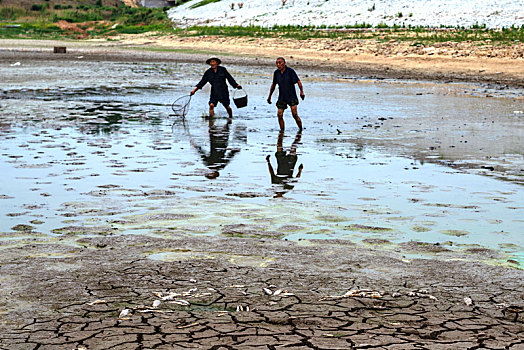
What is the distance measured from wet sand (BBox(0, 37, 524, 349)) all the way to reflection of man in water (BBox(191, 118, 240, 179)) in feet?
13.4

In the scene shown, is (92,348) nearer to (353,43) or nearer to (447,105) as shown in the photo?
(447,105)

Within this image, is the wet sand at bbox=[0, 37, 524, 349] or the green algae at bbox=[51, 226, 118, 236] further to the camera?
the green algae at bbox=[51, 226, 118, 236]

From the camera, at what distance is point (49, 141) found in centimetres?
1443

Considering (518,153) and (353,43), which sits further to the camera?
(353,43)

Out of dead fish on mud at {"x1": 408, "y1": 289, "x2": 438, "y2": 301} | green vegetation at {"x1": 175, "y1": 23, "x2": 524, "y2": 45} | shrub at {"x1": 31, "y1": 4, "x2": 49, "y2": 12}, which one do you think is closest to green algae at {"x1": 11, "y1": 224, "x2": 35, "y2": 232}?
dead fish on mud at {"x1": 408, "y1": 289, "x2": 438, "y2": 301}

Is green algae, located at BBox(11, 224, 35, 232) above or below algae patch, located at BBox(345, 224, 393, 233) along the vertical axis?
above

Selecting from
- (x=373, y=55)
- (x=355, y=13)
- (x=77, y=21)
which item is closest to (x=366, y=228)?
(x=373, y=55)

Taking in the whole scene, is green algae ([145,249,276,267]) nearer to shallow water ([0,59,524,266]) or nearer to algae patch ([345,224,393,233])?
shallow water ([0,59,524,266])

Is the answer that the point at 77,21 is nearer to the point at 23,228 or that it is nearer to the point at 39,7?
the point at 39,7

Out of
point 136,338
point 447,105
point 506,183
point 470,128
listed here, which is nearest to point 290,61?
point 447,105

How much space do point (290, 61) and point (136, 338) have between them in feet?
127

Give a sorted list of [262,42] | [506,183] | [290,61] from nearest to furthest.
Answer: [506,183] → [290,61] → [262,42]

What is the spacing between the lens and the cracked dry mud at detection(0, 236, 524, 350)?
4980mm

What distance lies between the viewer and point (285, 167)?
12.2 m
